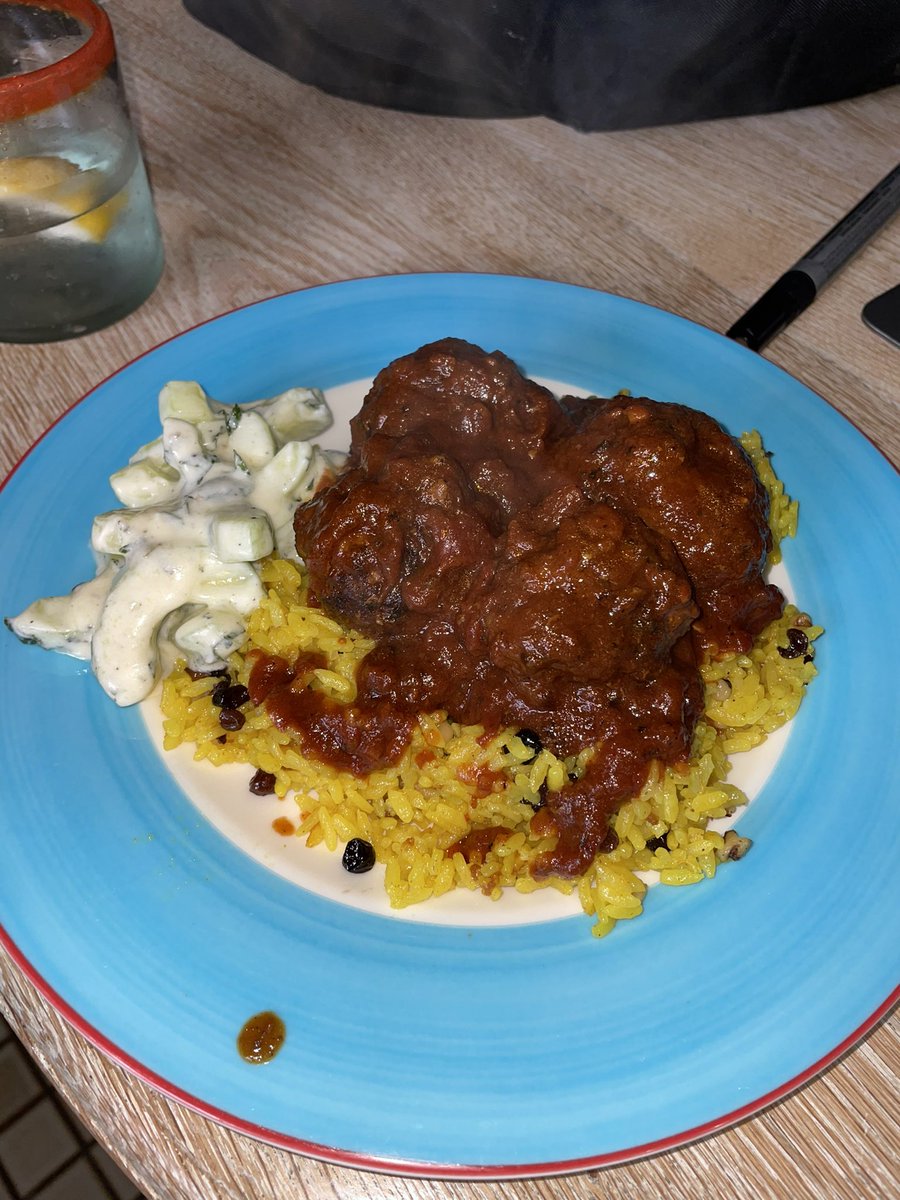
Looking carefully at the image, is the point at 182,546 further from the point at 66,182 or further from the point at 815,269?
the point at 815,269

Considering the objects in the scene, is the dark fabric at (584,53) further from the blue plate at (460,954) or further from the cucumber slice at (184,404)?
the blue plate at (460,954)

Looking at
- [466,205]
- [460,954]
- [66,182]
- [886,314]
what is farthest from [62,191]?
[886,314]

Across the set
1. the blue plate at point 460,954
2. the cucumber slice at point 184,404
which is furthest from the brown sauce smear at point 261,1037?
the cucumber slice at point 184,404

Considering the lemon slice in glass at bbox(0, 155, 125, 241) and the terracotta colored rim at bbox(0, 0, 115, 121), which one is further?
the lemon slice in glass at bbox(0, 155, 125, 241)

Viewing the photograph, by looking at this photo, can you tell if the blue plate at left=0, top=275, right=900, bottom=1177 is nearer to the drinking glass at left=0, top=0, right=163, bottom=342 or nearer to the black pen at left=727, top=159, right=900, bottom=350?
the black pen at left=727, top=159, right=900, bottom=350

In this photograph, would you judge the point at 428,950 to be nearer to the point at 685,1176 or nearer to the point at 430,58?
the point at 685,1176

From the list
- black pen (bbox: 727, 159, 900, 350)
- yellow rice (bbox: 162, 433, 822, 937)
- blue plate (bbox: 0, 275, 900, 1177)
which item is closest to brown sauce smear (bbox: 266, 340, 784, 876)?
yellow rice (bbox: 162, 433, 822, 937)
